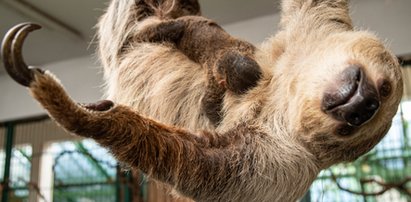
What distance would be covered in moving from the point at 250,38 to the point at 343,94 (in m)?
3.39

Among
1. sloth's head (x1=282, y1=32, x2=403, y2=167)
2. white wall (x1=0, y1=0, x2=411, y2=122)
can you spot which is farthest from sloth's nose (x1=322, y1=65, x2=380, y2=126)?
white wall (x1=0, y1=0, x2=411, y2=122)

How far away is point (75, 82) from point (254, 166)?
13.2ft

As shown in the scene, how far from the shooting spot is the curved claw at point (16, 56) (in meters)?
0.98

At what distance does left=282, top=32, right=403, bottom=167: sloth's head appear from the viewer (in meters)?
1.21

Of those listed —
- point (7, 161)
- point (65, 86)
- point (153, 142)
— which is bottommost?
point (7, 161)

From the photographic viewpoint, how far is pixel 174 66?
1.72 meters

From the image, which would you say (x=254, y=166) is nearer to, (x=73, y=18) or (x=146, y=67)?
(x=146, y=67)

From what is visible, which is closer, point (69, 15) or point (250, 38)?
point (69, 15)

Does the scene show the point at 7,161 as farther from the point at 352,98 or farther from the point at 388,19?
the point at 352,98

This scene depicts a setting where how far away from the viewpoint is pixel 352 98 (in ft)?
3.91

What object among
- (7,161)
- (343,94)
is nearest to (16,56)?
(343,94)

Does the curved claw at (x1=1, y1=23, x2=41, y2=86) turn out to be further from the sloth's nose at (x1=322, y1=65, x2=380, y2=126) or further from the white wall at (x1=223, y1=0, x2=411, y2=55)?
the white wall at (x1=223, y1=0, x2=411, y2=55)

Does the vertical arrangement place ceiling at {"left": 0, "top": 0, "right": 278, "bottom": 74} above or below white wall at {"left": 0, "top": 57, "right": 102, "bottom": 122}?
above

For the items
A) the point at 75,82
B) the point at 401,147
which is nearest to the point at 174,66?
the point at 401,147
